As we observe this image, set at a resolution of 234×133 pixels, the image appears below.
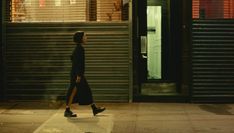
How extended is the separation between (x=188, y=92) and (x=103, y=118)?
2.81 meters

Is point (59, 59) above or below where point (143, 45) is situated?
below

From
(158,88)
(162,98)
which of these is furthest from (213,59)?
(158,88)

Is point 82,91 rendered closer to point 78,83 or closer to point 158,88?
point 78,83

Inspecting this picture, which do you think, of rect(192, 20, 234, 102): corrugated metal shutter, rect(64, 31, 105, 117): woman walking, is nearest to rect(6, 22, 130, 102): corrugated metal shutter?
rect(192, 20, 234, 102): corrugated metal shutter

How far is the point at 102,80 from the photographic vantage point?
1316 cm

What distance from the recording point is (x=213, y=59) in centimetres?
1295

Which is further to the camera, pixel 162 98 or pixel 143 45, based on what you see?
pixel 143 45

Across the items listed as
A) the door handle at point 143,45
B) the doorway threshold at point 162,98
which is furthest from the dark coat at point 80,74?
the door handle at point 143,45

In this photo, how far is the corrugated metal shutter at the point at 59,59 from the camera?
516 inches

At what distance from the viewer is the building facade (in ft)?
42.5

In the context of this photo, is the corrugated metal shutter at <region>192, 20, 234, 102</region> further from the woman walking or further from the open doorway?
the woman walking

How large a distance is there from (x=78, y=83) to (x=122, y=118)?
1.14m

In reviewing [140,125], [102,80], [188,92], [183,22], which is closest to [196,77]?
[188,92]

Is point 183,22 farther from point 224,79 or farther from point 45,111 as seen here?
point 45,111
